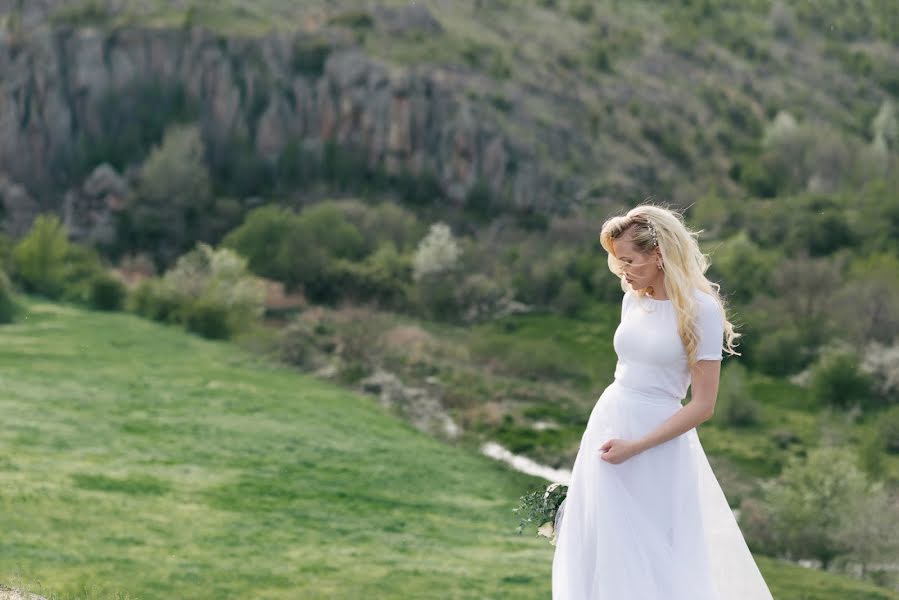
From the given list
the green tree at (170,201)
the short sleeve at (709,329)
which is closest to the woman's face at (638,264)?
the short sleeve at (709,329)

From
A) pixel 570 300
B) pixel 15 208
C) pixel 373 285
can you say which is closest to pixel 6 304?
pixel 373 285

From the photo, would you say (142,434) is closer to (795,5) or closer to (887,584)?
(887,584)

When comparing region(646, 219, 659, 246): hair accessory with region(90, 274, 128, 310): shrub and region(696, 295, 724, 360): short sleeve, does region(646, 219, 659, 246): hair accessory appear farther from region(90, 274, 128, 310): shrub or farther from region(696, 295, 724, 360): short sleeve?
region(90, 274, 128, 310): shrub

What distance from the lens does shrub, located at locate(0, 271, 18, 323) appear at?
1516 inches

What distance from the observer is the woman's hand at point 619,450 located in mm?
6348

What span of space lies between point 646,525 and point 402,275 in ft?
152

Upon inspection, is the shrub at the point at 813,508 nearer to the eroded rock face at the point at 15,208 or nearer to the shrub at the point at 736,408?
the shrub at the point at 736,408

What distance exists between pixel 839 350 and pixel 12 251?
32.3 metres

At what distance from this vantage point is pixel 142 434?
25.7 metres

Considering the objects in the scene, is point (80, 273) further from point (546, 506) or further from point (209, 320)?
point (546, 506)

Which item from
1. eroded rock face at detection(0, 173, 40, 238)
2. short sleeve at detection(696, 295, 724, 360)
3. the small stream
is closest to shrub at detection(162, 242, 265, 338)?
the small stream

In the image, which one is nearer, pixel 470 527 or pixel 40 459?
pixel 40 459

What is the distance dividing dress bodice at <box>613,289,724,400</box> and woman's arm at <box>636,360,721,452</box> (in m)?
0.07

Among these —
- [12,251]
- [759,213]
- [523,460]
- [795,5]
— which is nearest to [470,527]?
[523,460]
